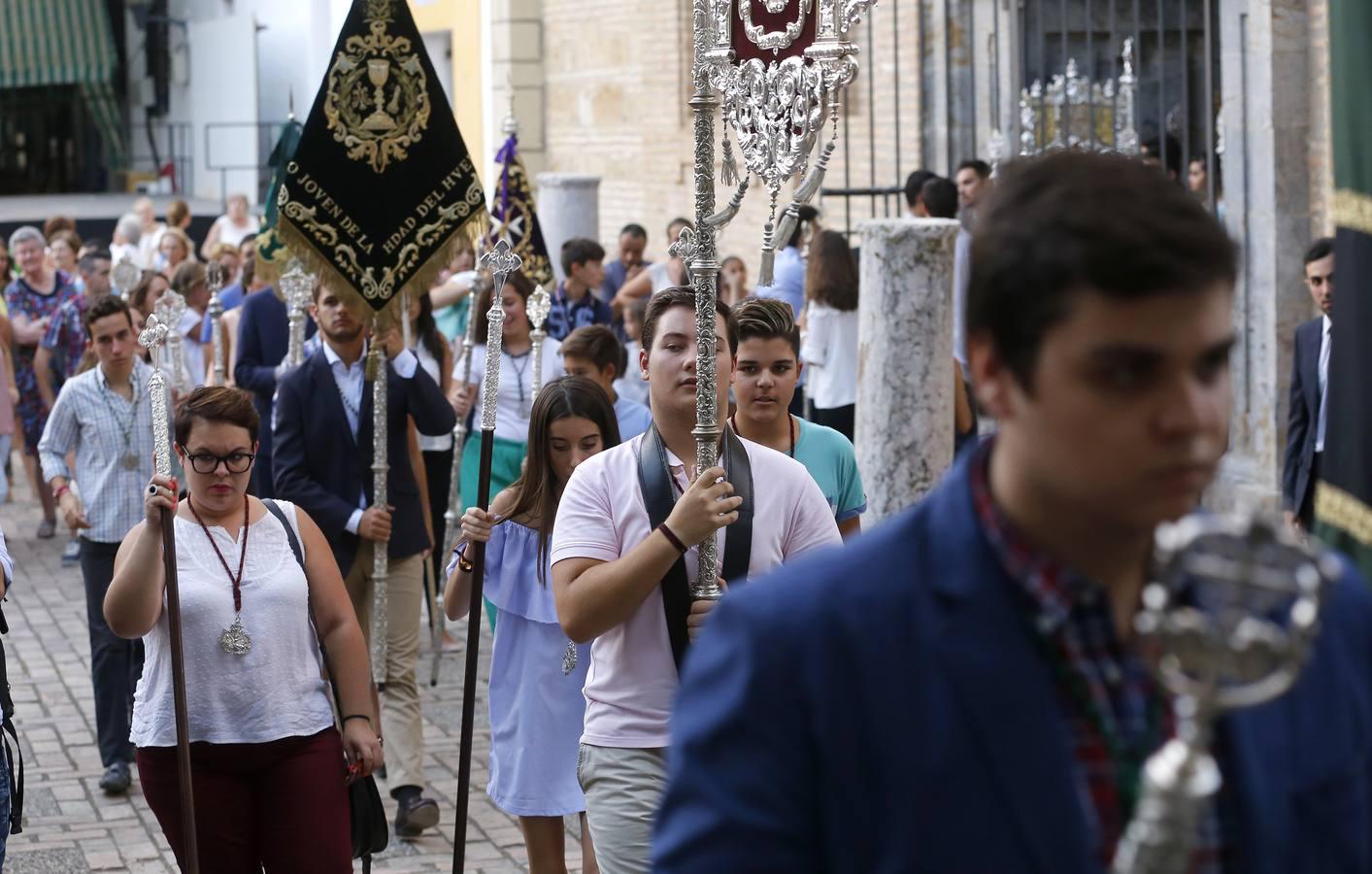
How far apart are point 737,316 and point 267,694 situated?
1789 mm

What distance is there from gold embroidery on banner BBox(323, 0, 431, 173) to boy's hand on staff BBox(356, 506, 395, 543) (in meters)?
1.50

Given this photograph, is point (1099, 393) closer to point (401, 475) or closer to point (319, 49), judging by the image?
point (401, 475)

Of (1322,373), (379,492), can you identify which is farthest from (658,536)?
(1322,373)

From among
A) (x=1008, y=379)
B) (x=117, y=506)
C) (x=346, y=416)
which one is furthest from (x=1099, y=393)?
(x=117, y=506)

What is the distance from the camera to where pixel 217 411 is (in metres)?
5.55

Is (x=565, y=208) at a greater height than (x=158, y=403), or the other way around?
(x=565, y=208)

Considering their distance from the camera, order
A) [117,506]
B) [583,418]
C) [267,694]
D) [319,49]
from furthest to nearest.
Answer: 1. [319,49]
2. [117,506]
3. [583,418]
4. [267,694]

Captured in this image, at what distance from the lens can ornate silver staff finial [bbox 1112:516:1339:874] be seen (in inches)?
64.4

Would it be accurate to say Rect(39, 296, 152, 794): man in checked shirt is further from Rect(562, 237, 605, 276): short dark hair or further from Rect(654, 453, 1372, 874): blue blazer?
Rect(654, 453, 1372, 874): blue blazer

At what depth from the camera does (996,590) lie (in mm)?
1937

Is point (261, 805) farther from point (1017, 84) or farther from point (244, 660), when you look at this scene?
point (1017, 84)

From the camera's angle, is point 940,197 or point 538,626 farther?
point 940,197

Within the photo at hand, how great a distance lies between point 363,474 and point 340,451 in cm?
14

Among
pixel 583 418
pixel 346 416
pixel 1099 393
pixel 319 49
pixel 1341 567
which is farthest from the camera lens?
pixel 319 49
